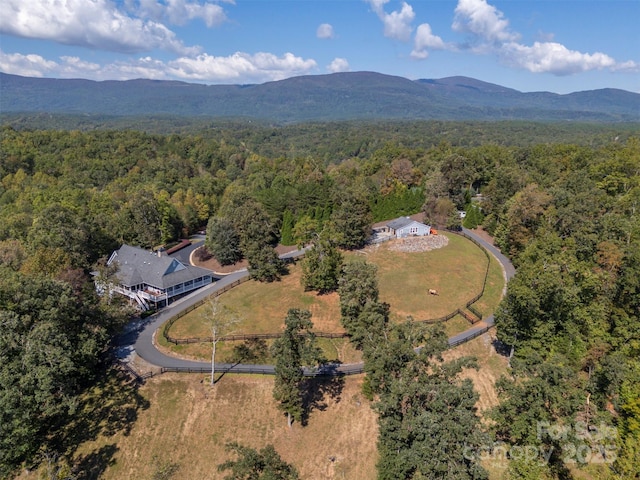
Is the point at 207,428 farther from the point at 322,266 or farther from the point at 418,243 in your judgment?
the point at 418,243

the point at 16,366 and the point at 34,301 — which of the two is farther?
the point at 34,301

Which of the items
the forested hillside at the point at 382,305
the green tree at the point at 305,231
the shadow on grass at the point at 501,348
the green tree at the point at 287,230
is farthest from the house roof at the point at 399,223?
the shadow on grass at the point at 501,348

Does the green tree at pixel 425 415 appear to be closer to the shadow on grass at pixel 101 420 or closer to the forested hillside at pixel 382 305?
the forested hillside at pixel 382 305

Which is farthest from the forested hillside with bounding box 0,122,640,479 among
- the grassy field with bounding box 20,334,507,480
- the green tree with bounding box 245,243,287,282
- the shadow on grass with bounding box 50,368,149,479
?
the grassy field with bounding box 20,334,507,480

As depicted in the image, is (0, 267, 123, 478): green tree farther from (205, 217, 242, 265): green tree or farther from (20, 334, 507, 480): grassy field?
(205, 217, 242, 265): green tree


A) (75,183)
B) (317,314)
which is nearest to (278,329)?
(317,314)

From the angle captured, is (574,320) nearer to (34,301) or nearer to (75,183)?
(34,301)

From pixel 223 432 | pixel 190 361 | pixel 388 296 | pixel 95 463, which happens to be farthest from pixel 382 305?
pixel 95 463
